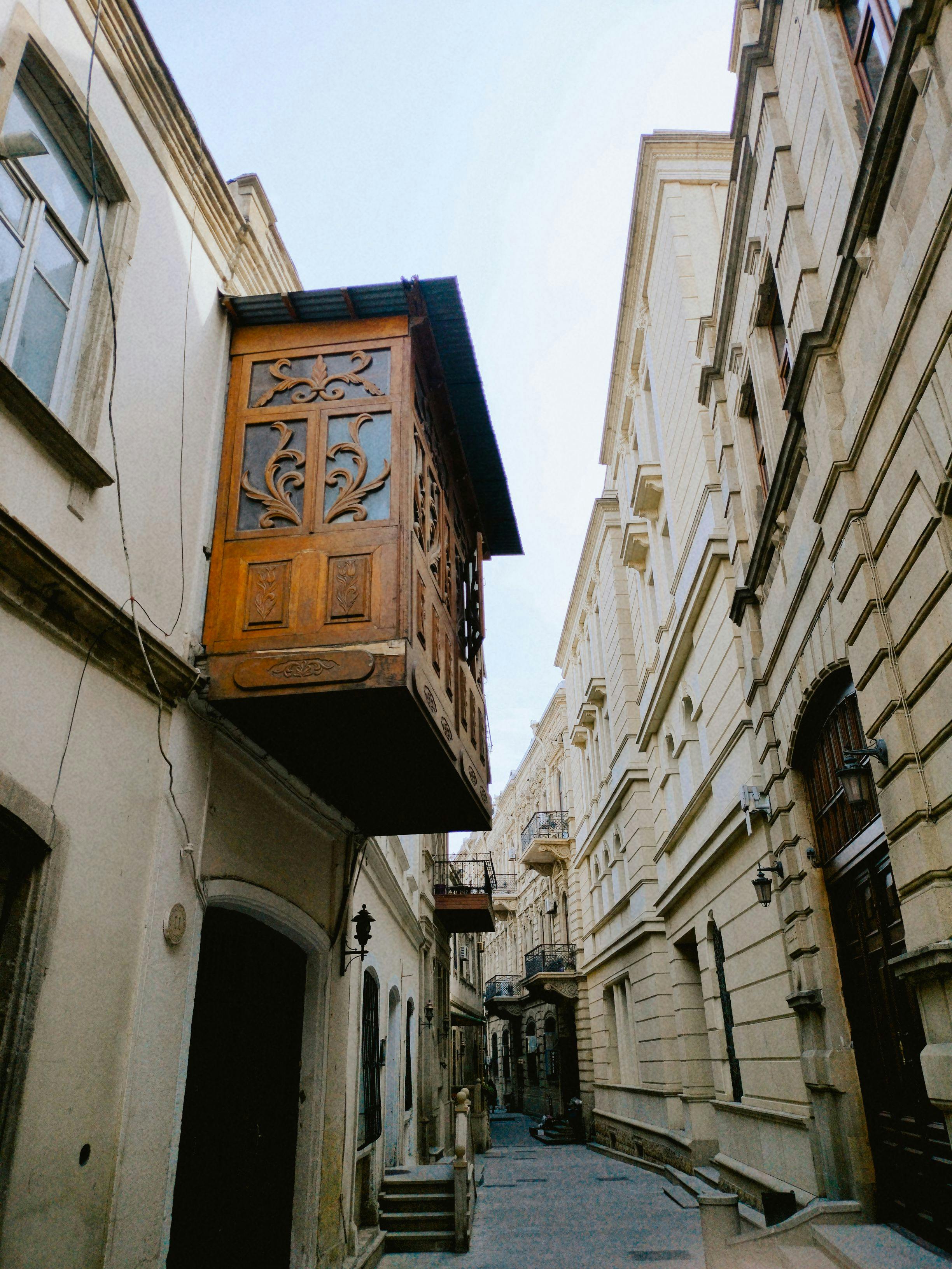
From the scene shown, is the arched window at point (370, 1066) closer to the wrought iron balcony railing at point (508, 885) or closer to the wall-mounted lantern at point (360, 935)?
the wall-mounted lantern at point (360, 935)

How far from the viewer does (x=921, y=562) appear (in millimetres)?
5180

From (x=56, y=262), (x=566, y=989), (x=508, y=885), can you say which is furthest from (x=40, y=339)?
(x=508, y=885)

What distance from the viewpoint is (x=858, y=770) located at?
614 centimetres

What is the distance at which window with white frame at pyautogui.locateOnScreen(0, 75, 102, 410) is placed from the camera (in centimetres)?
458

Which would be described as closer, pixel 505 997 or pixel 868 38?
pixel 868 38

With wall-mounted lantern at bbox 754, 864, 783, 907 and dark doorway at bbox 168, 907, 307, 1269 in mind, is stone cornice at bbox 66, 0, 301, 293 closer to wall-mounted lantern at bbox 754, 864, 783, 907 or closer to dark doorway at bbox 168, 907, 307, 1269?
dark doorway at bbox 168, 907, 307, 1269

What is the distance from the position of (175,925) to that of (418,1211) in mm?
7012

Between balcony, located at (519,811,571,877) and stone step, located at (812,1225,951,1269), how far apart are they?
2230cm

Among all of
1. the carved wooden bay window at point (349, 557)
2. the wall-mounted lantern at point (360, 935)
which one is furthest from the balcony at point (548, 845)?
the carved wooden bay window at point (349, 557)

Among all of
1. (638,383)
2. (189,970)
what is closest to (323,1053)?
(189,970)

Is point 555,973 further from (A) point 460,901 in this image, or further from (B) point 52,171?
(B) point 52,171

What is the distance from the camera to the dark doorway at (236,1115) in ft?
22.5

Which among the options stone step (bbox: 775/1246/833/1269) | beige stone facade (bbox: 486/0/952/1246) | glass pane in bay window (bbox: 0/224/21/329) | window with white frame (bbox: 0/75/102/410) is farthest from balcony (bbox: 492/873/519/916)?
glass pane in bay window (bbox: 0/224/21/329)

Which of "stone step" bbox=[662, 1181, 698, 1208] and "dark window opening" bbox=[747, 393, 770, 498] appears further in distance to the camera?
"stone step" bbox=[662, 1181, 698, 1208]
